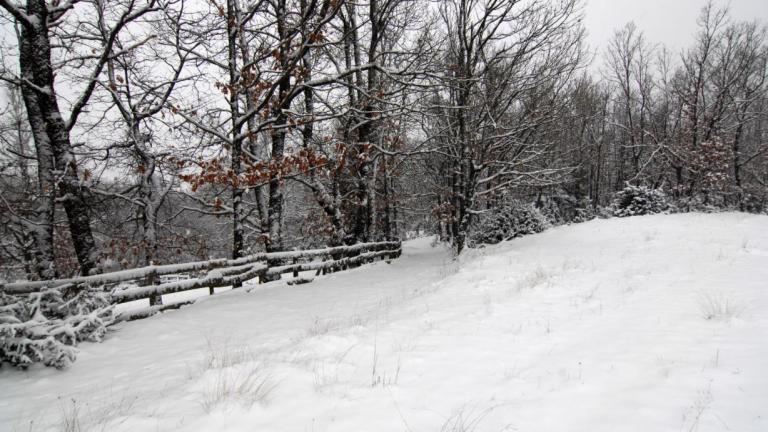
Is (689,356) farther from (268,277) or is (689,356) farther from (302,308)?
(268,277)

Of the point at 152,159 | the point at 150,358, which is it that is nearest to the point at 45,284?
the point at 150,358

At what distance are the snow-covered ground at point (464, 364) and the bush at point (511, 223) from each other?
9606mm

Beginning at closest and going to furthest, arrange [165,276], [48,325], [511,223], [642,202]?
[48,325] < [165,276] < [511,223] < [642,202]

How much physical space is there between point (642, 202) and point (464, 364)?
20351 millimetres

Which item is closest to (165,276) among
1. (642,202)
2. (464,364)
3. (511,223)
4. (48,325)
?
(48,325)

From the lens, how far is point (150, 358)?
16.0 ft

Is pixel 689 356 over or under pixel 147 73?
under

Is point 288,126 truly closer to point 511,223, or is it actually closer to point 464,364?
point 464,364

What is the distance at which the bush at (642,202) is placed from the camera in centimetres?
1868

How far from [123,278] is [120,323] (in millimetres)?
799

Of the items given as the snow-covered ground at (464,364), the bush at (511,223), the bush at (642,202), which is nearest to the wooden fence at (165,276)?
the snow-covered ground at (464,364)

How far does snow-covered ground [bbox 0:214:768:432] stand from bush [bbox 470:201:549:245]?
9.61 m

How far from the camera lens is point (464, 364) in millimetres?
3537

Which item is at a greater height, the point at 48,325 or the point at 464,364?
the point at 48,325
